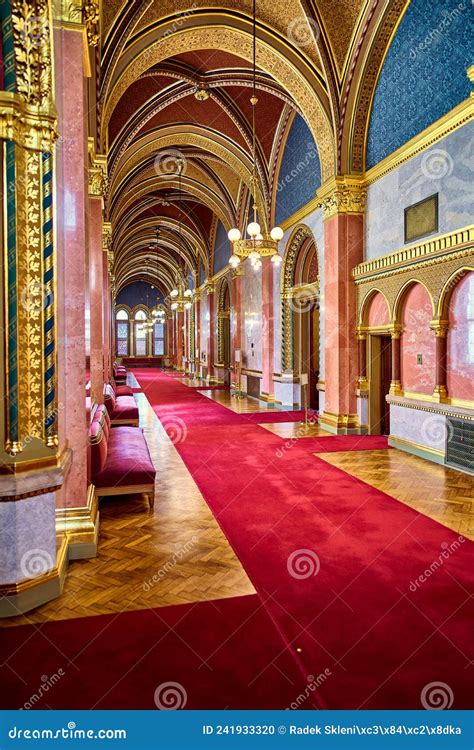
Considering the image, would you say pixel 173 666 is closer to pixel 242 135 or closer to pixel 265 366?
pixel 265 366

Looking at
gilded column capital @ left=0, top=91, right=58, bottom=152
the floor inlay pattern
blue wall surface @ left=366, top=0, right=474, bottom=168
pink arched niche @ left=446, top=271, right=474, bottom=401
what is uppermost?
blue wall surface @ left=366, top=0, right=474, bottom=168

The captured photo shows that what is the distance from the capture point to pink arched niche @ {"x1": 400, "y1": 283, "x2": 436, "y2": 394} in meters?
7.04

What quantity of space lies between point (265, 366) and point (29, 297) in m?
10.5

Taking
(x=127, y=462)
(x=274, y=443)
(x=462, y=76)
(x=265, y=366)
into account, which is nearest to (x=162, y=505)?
(x=127, y=462)

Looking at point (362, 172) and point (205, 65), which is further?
point (205, 65)

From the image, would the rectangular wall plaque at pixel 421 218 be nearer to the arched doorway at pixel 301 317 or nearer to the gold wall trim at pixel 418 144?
the gold wall trim at pixel 418 144

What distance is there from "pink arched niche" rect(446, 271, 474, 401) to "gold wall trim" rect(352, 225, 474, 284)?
1.41 feet

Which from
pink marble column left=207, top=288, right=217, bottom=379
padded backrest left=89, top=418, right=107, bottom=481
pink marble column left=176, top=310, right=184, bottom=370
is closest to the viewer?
padded backrest left=89, top=418, right=107, bottom=481

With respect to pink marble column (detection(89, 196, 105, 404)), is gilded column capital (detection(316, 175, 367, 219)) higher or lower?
higher

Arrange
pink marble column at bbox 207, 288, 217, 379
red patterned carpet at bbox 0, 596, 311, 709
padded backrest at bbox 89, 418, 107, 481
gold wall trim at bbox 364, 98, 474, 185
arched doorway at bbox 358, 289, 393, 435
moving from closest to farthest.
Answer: red patterned carpet at bbox 0, 596, 311, 709, padded backrest at bbox 89, 418, 107, 481, gold wall trim at bbox 364, 98, 474, 185, arched doorway at bbox 358, 289, 393, 435, pink marble column at bbox 207, 288, 217, 379

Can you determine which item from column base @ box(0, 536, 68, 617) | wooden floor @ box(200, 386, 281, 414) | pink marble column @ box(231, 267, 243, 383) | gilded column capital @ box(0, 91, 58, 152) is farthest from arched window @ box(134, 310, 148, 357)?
column base @ box(0, 536, 68, 617)

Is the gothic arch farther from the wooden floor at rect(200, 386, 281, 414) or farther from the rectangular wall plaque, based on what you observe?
the rectangular wall plaque

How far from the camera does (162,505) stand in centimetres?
504

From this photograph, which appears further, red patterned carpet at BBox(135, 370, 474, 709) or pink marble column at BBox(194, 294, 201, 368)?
pink marble column at BBox(194, 294, 201, 368)
